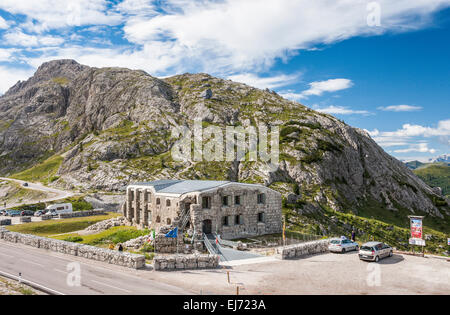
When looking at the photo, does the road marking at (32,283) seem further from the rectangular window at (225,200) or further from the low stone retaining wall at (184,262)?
the rectangular window at (225,200)

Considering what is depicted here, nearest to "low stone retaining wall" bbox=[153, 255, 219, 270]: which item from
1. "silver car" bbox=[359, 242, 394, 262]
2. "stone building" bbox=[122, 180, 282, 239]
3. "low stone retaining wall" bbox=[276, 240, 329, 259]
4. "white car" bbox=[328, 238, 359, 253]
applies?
"low stone retaining wall" bbox=[276, 240, 329, 259]

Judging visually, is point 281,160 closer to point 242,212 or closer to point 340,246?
point 242,212

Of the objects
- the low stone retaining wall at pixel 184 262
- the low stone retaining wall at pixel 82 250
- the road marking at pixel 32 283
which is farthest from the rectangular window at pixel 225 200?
the road marking at pixel 32 283

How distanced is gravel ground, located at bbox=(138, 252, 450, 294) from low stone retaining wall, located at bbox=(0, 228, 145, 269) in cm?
275

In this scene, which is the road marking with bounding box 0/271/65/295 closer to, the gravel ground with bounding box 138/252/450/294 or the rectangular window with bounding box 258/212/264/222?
the gravel ground with bounding box 138/252/450/294

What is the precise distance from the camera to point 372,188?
14038cm

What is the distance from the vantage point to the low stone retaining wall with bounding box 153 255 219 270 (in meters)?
29.9

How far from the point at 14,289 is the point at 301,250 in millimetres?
27834

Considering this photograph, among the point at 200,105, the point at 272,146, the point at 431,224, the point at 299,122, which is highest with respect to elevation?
the point at 200,105

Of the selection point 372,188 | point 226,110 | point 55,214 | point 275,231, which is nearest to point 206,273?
point 275,231

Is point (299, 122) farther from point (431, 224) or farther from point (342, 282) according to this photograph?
point (342, 282)

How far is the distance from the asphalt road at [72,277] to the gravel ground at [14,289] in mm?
1376

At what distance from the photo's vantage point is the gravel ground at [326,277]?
968 inches

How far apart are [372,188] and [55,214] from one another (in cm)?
12323
